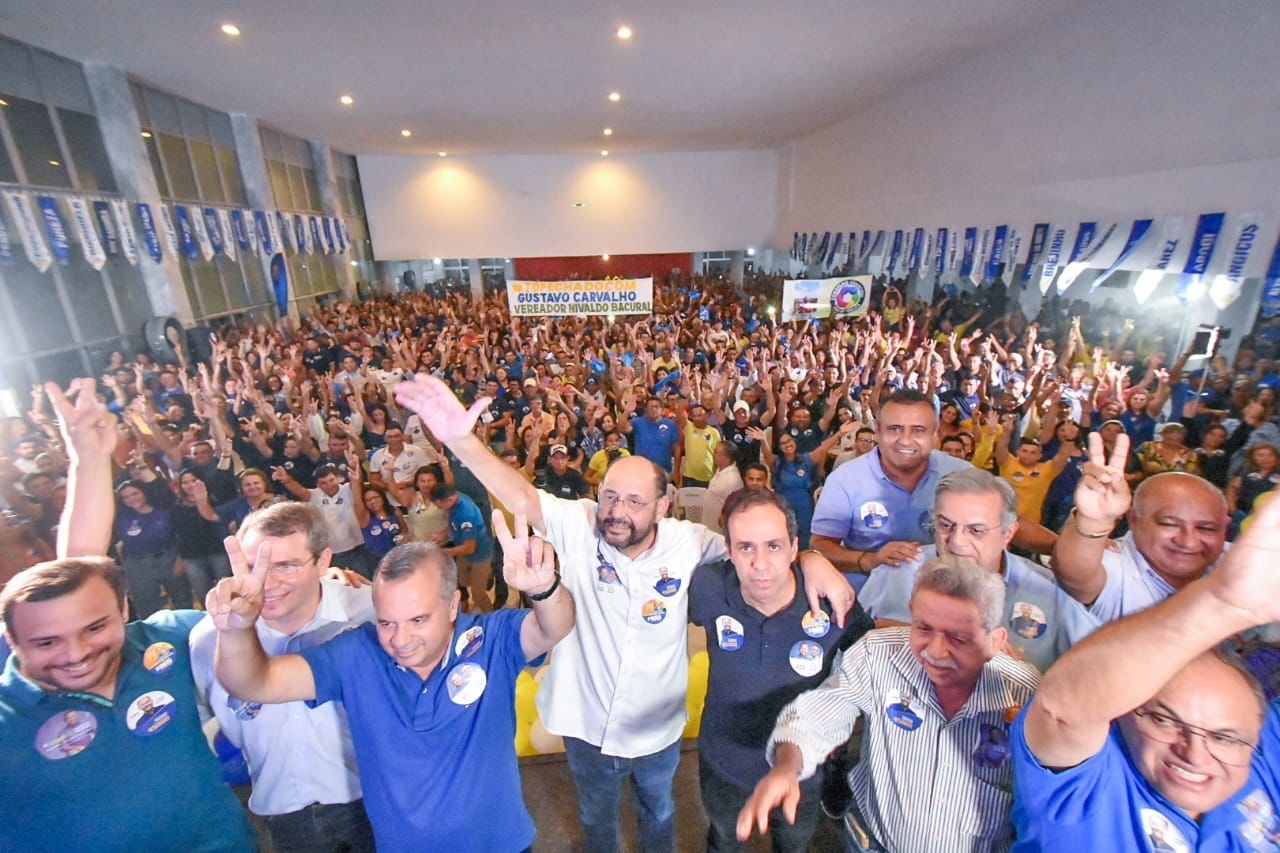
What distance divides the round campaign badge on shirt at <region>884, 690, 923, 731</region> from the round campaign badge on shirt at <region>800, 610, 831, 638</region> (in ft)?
0.94

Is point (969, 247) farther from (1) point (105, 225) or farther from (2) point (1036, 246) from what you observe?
(1) point (105, 225)

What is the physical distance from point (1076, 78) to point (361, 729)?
10.2 metres

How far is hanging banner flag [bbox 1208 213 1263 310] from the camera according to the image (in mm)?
5156

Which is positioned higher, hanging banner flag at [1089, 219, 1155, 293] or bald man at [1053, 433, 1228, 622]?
hanging banner flag at [1089, 219, 1155, 293]

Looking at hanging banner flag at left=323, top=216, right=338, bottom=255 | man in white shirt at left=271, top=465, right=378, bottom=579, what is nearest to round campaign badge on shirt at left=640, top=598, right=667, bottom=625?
man in white shirt at left=271, top=465, right=378, bottom=579

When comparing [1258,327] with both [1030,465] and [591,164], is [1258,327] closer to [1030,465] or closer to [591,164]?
[1030,465]

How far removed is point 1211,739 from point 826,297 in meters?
7.29

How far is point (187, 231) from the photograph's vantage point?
10.0 meters

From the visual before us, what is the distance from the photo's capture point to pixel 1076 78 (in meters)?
7.23

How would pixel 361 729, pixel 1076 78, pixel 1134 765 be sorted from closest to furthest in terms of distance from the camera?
pixel 1134 765 → pixel 361 729 → pixel 1076 78

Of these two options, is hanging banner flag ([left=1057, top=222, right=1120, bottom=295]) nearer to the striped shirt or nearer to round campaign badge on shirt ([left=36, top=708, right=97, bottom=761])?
the striped shirt

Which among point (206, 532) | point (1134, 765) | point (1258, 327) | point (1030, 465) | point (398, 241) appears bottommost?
point (206, 532)

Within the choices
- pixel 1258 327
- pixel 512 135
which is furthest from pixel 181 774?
pixel 512 135

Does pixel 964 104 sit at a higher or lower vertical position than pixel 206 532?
higher
